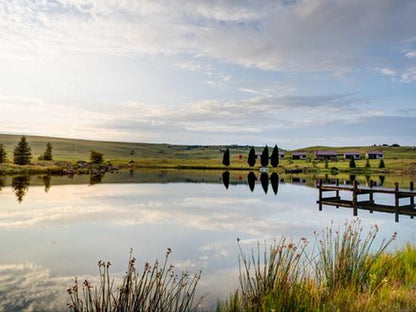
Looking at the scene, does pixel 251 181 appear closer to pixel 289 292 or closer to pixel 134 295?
pixel 289 292

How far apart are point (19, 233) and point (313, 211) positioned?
2227cm

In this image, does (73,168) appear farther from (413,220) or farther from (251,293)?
(251,293)

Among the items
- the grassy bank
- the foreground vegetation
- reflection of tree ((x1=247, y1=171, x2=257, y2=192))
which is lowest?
reflection of tree ((x1=247, y1=171, x2=257, y2=192))

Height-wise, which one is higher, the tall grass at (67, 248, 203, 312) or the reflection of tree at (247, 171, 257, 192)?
the tall grass at (67, 248, 203, 312)

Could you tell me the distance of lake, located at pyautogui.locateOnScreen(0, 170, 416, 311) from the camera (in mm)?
11781

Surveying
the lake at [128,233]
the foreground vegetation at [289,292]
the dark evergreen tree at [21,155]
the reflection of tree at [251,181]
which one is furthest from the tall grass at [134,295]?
the dark evergreen tree at [21,155]

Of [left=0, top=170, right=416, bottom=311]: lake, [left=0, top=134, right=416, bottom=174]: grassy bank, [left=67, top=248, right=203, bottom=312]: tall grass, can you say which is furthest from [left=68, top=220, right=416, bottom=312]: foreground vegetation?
[left=0, top=134, right=416, bottom=174]: grassy bank

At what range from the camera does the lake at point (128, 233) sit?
1178 centimetres

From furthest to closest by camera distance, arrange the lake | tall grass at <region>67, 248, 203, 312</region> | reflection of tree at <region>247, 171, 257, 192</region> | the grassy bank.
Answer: the grassy bank
reflection of tree at <region>247, 171, 257, 192</region>
the lake
tall grass at <region>67, 248, 203, 312</region>

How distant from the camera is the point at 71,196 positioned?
37.2m

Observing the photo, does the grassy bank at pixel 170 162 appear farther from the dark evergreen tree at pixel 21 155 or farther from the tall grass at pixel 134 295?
the tall grass at pixel 134 295

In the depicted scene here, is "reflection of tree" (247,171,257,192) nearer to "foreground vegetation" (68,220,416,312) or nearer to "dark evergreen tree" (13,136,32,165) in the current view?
"foreground vegetation" (68,220,416,312)

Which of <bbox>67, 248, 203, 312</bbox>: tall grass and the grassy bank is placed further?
the grassy bank

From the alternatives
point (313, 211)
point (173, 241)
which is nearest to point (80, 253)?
point (173, 241)
